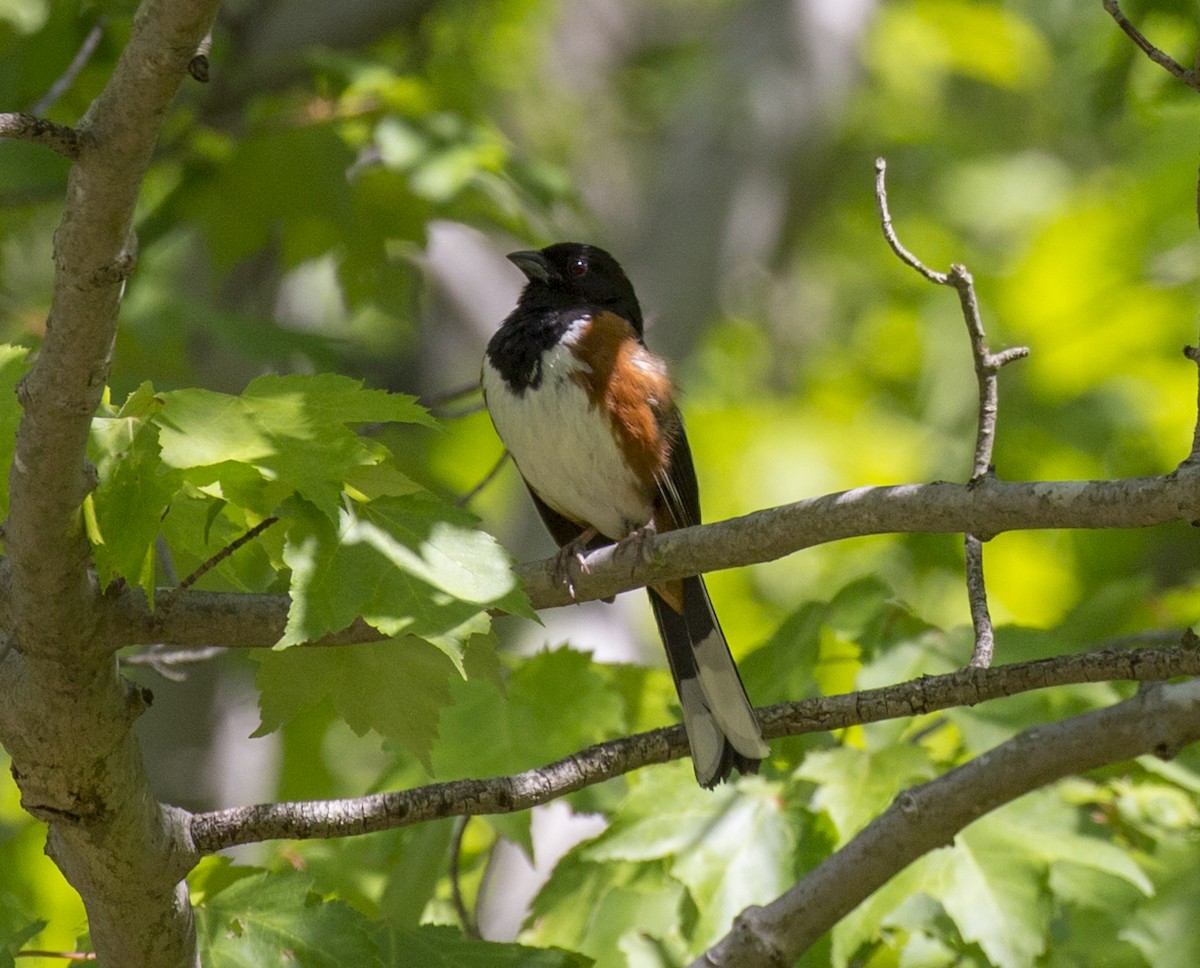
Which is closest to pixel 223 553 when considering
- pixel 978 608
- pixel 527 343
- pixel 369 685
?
pixel 369 685

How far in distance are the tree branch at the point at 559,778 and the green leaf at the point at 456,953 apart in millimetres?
357

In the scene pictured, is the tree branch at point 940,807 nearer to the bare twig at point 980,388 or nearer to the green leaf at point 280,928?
the bare twig at point 980,388

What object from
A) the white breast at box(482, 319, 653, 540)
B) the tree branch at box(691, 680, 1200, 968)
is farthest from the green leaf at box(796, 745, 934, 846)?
the white breast at box(482, 319, 653, 540)

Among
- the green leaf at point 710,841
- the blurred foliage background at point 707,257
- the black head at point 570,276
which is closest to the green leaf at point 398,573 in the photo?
the green leaf at point 710,841

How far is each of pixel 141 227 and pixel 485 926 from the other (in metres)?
2.62

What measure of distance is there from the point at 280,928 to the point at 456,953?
32 centimetres

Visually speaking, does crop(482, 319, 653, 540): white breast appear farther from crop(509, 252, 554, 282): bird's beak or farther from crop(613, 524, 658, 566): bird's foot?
crop(613, 524, 658, 566): bird's foot

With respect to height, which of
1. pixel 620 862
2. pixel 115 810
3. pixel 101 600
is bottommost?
pixel 620 862

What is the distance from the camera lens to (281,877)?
7.86ft

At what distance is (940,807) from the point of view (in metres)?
2.41

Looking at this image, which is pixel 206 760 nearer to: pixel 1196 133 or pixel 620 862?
pixel 620 862

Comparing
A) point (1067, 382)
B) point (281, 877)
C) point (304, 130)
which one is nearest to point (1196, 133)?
point (1067, 382)

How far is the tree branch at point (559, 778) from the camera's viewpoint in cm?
215

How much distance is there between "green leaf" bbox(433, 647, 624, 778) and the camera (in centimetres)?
306
